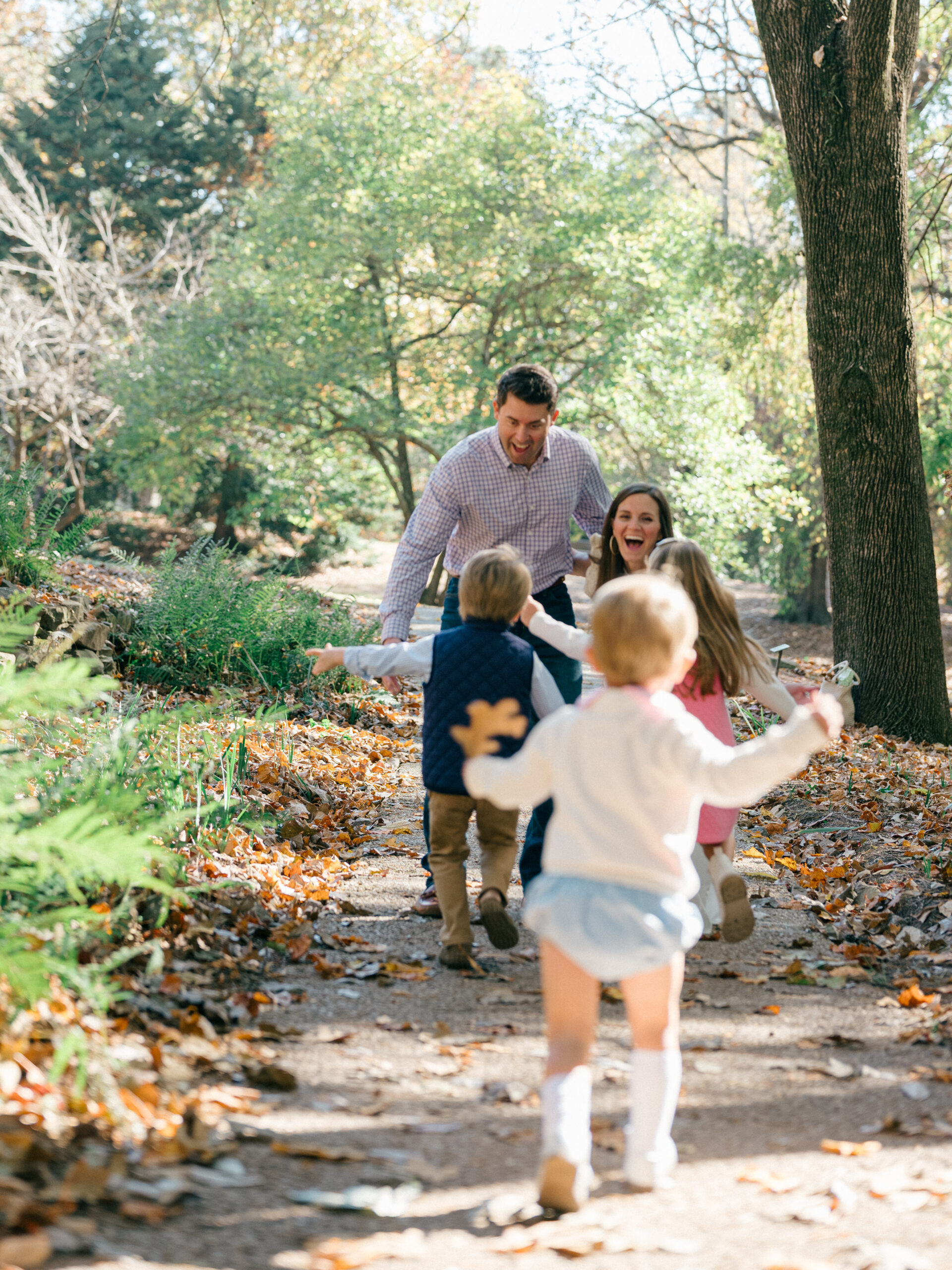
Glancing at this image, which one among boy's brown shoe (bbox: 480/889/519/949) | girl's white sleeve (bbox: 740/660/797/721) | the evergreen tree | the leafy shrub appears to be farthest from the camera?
the evergreen tree

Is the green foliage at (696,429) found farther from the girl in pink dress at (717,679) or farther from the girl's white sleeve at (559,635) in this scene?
the girl's white sleeve at (559,635)

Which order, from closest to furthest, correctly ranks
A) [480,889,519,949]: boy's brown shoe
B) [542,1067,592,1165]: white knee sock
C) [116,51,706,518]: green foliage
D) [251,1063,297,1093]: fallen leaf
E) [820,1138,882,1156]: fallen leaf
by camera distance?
[542,1067,592,1165]: white knee sock → [820,1138,882,1156]: fallen leaf → [251,1063,297,1093]: fallen leaf → [480,889,519,949]: boy's brown shoe → [116,51,706,518]: green foliage

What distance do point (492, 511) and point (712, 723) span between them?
3.85 feet

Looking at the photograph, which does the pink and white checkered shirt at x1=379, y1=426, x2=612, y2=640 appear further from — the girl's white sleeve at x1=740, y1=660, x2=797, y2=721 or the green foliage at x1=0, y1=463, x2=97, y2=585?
the green foliage at x1=0, y1=463, x2=97, y2=585

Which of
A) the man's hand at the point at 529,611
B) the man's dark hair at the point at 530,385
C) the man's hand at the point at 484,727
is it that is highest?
the man's dark hair at the point at 530,385

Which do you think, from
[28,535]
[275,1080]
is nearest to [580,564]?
[275,1080]

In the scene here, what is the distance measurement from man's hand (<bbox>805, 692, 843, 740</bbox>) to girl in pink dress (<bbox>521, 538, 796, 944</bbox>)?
1455 millimetres

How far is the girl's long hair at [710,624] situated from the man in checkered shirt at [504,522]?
59 cm

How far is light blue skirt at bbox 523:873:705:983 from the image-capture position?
2.35 m

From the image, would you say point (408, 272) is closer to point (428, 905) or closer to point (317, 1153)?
point (428, 905)

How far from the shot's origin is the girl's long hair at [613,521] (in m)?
4.37

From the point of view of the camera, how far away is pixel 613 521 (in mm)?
4449

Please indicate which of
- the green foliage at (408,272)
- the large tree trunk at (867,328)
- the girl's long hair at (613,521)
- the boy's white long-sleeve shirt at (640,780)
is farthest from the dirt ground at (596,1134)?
the green foliage at (408,272)

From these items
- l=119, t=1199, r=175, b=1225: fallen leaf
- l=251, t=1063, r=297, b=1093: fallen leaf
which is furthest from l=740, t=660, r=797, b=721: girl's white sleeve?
l=119, t=1199, r=175, b=1225: fallen leaf
